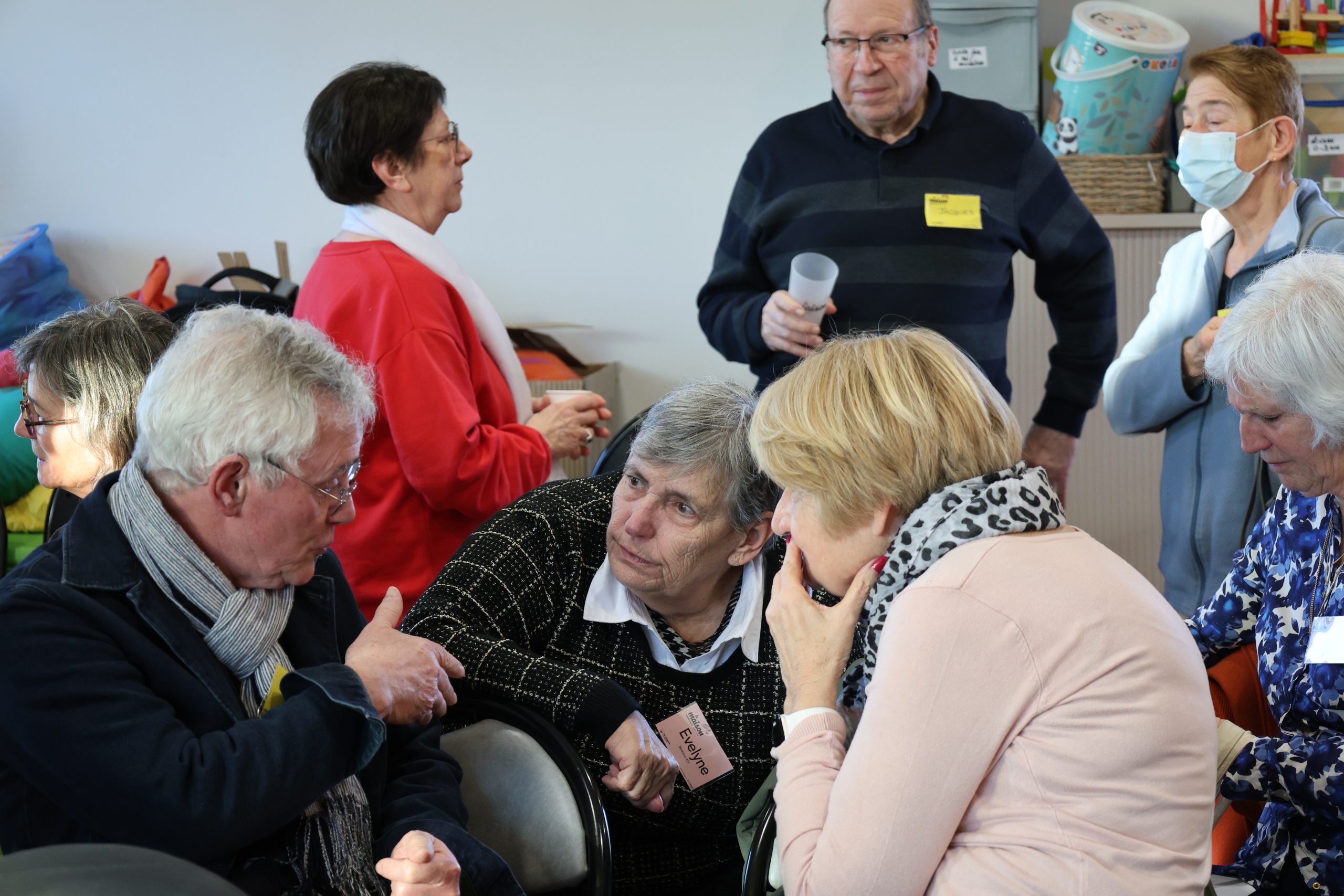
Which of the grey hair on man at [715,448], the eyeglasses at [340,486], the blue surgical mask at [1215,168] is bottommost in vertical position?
the grey hair on man at [715,448]

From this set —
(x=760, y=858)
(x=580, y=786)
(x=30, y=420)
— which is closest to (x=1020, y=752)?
(x=760, y=858)

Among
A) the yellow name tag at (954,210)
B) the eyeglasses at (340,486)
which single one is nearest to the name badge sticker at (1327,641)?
the yellow name tag at (954,210)

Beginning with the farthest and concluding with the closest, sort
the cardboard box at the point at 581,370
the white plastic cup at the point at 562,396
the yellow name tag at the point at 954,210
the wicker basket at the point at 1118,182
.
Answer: the cardboard box at the point at 581,370 < the wicker basket at the point at 1118,182 < the yellow name tag at the point at 954,210 < the white plastic cup at the point at 562,396

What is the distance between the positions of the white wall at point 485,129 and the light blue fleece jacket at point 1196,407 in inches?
71.0

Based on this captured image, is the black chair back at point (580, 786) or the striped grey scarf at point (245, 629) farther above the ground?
the striped grey scarf at point (245, 629)

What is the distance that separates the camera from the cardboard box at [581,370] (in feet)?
13.7

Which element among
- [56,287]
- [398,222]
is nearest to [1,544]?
[398,222]

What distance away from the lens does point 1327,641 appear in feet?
5.64

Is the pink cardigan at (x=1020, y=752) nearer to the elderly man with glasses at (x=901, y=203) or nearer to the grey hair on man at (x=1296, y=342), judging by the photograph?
the grey hair on man at (x=1296, y=342)

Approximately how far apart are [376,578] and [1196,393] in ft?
5.98

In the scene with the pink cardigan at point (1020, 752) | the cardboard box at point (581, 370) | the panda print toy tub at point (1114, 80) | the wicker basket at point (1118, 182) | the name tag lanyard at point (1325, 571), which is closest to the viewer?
the pink cardigan at point (1020, 752)

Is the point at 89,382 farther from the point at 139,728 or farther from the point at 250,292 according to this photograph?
the point at 250,292

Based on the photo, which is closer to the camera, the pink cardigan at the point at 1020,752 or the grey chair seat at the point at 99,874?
the grey chair seat at the point at 99,874

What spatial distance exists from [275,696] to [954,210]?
1916mm
